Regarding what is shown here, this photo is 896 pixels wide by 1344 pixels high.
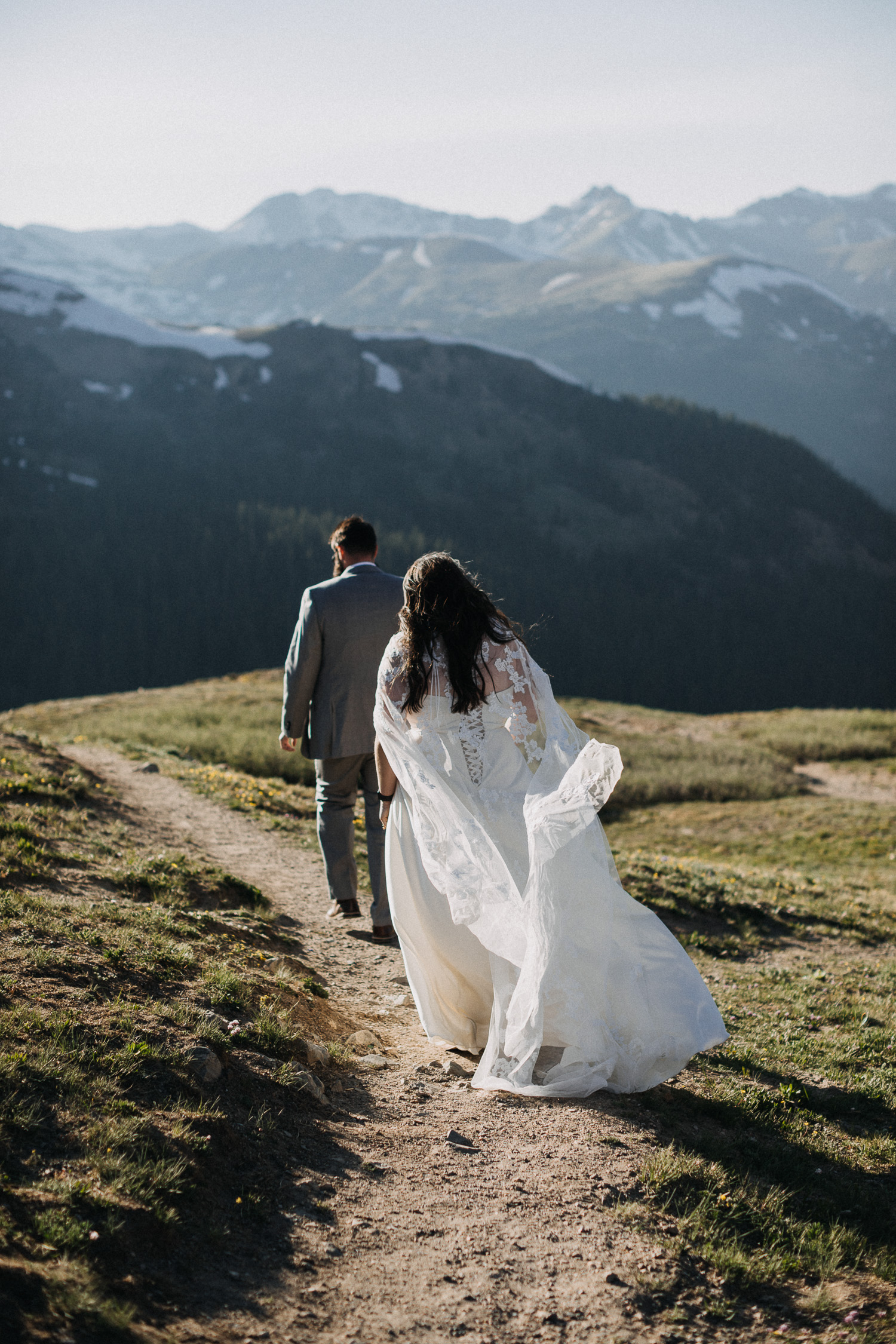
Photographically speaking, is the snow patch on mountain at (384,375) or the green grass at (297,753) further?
the snow patch on mountain at (384,375)

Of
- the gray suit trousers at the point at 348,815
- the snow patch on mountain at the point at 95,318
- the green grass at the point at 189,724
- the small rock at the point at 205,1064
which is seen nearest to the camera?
the small rock at the point at 205,1064

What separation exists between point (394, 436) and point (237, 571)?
60.3 meters

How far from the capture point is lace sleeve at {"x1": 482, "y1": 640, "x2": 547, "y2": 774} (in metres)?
5.27

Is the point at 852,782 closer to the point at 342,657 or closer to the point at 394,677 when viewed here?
the point at 342,657

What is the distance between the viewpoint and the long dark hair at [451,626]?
5.14 meters

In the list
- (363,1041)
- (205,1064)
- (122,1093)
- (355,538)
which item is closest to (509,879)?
(363,1041)

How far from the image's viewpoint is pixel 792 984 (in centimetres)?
816

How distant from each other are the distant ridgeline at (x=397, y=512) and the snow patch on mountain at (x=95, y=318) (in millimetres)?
717

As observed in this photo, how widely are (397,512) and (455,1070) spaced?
151467 mm

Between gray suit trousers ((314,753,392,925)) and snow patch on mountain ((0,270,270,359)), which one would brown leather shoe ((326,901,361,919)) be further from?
snow patch on mountain ((0,270,270,359))

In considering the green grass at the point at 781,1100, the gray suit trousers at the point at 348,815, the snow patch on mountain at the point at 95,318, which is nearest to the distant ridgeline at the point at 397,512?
the snow patch on mountain at the point at 95,318

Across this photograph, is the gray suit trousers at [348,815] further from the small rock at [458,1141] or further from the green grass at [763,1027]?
the small rock at [458,1141]

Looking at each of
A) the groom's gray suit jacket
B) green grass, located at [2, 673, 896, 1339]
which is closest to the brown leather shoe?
green grass, located at [2, 673, 896, 1339]

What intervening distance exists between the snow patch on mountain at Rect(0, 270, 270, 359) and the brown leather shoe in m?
181
